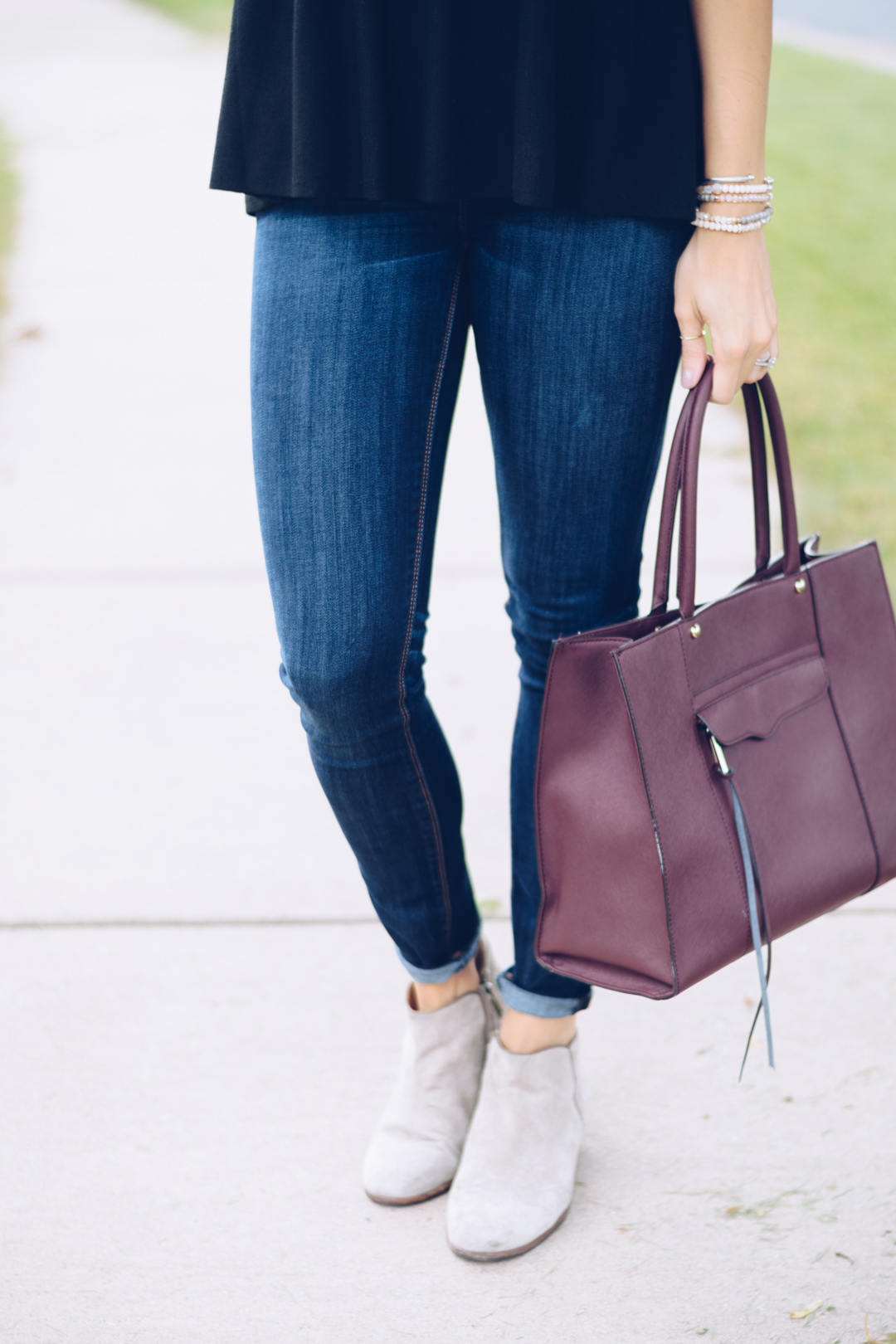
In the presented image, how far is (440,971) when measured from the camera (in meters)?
1.58

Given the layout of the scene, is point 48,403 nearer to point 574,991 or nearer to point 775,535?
point 775,535

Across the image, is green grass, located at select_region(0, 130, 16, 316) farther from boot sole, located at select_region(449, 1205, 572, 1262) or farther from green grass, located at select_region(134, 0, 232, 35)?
green grass, located at select_region(134, 0, 232, 35)

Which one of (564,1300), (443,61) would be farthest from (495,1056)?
(443,61)

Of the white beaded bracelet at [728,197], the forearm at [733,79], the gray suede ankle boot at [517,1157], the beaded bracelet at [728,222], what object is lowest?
the gray suede ankle boot at [517,1157]

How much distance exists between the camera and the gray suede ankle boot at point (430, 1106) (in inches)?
61.2

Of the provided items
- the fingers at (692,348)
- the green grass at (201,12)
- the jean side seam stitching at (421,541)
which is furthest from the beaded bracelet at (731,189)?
the green grass at (201,12)

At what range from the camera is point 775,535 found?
3705mm

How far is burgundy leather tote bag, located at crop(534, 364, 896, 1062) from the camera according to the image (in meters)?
1.24

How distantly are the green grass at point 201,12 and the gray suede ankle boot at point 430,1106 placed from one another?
14.3 metres

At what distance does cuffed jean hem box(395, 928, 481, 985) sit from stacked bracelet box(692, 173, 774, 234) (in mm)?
932

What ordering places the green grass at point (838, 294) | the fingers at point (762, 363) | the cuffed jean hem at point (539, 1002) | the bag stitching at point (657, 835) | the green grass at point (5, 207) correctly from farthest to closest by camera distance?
the green grass at point (5, 207) < the green grass at point (838, 294) < the cuffed jean hem at point (539, 1002) < the fingers at point (762, 363) < the bag stitching at point (657, 835)

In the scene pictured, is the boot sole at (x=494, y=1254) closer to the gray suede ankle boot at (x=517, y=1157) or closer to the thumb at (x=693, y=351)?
the gray suede ankle boot at (x=517, y=1157)

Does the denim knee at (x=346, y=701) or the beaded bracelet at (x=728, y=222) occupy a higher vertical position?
the beaded bracelet at (x=728, y=222)

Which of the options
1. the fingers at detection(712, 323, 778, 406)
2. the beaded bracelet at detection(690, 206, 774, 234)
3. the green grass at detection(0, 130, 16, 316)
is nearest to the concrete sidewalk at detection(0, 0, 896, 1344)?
the fingers at detection(712, 323, 778, 406)
